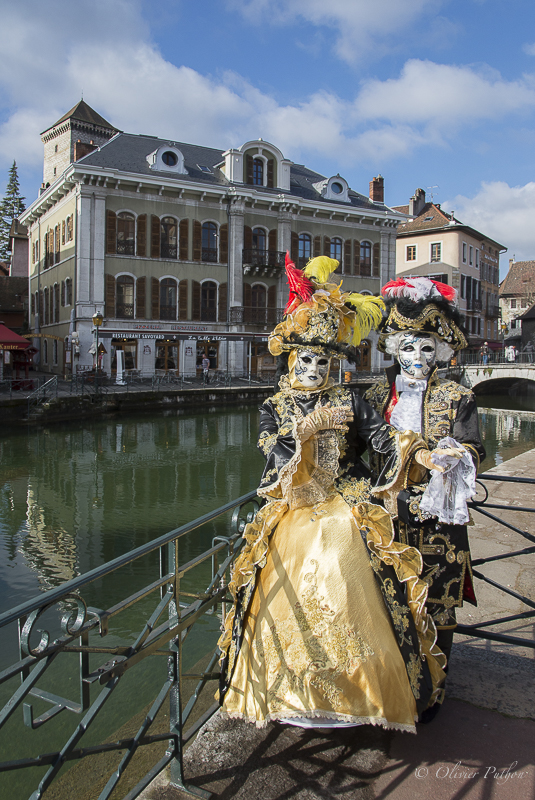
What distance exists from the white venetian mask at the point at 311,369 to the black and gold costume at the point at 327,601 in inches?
10.2

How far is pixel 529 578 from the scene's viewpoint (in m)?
4.40

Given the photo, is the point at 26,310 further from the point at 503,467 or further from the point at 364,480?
the point at 364,480

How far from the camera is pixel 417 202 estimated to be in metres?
48.2

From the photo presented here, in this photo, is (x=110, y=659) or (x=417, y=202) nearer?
(x=110, y=659)

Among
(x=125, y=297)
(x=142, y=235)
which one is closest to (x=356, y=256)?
(x=142, y=235)

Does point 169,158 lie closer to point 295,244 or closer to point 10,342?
point 295,244

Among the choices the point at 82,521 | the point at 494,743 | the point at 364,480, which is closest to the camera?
the point at 494,743

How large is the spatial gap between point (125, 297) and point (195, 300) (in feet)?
13.2

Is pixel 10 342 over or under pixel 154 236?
under

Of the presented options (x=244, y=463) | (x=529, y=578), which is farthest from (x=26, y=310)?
(x=529, y=578)

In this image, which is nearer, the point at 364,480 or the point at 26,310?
the point at 364,480

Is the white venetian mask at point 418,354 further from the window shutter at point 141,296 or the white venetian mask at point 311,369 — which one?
the window shutter at point 141,296

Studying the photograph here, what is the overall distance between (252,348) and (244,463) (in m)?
19.5

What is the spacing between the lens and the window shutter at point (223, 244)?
105ft
